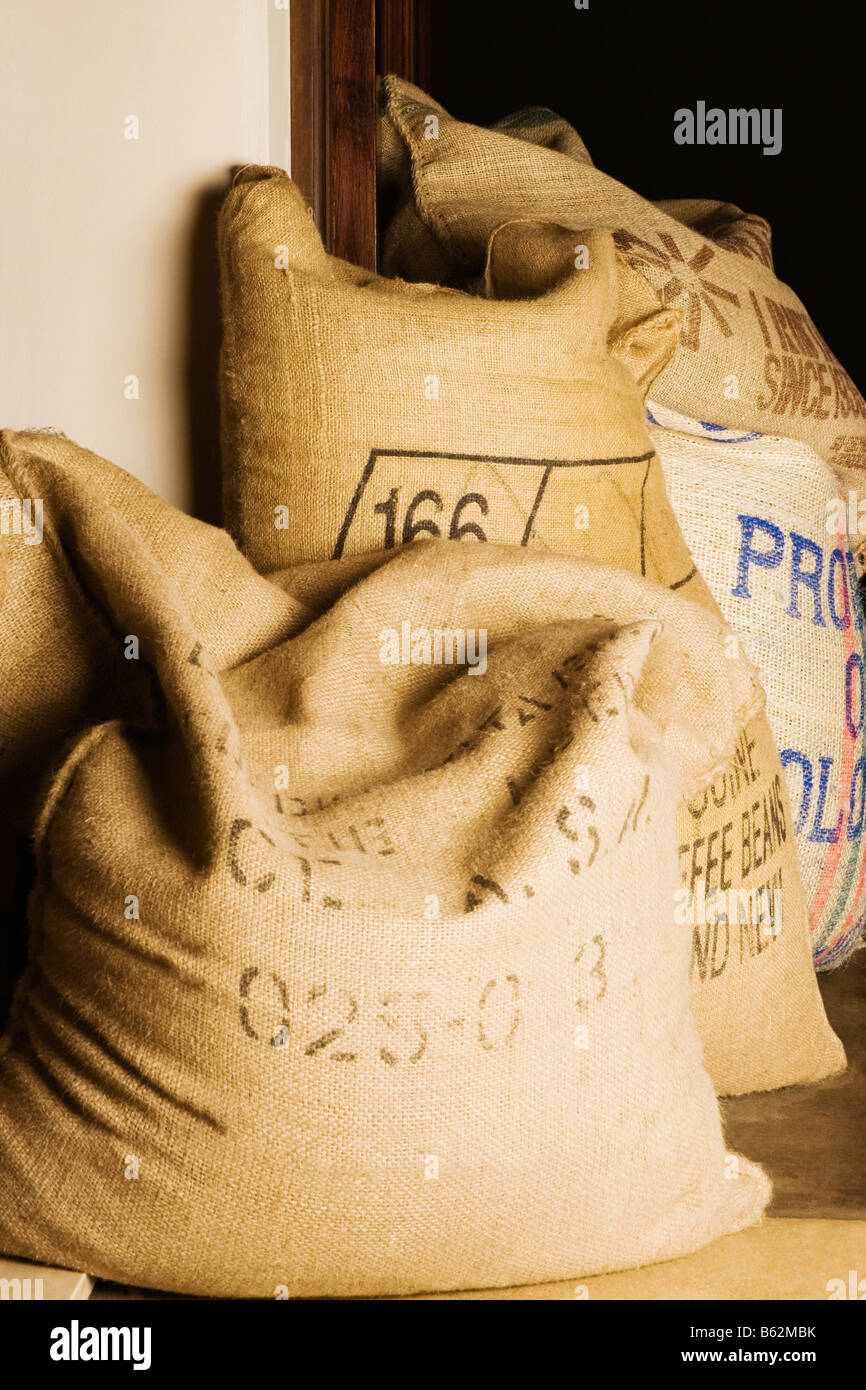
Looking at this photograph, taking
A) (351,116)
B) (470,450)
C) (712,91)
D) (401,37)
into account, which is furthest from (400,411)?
(712,91)

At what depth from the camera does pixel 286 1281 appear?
2.17ft

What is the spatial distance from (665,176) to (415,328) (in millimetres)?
1976

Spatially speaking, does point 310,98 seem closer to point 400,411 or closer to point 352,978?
point 400,411

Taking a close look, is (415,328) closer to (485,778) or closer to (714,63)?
(485,778)

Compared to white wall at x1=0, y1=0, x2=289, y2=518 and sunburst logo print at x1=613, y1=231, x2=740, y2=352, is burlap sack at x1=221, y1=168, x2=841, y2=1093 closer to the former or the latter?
white wall at x1=0, y1=0, x2=289, y2=518

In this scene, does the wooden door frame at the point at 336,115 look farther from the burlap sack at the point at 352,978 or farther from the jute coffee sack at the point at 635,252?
the burlap sack at the point at 352,978

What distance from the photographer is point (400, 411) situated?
95cm

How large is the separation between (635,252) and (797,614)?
348mm

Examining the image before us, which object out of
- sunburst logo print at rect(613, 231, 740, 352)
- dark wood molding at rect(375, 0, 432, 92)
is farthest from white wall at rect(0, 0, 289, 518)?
dark wood molding at rect(375, 0, 432, 92)

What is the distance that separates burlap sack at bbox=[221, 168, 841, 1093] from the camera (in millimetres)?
949

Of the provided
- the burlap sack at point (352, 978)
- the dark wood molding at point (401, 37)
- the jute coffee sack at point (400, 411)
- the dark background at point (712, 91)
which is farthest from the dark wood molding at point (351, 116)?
the dark background at point (712, 91)

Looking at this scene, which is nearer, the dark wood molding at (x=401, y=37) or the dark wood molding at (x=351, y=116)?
the dark wood molding at (x=351, y=116)

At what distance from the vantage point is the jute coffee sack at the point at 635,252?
128 cm

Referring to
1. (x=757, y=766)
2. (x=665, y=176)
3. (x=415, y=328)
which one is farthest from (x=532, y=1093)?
(x=665, y=176)
